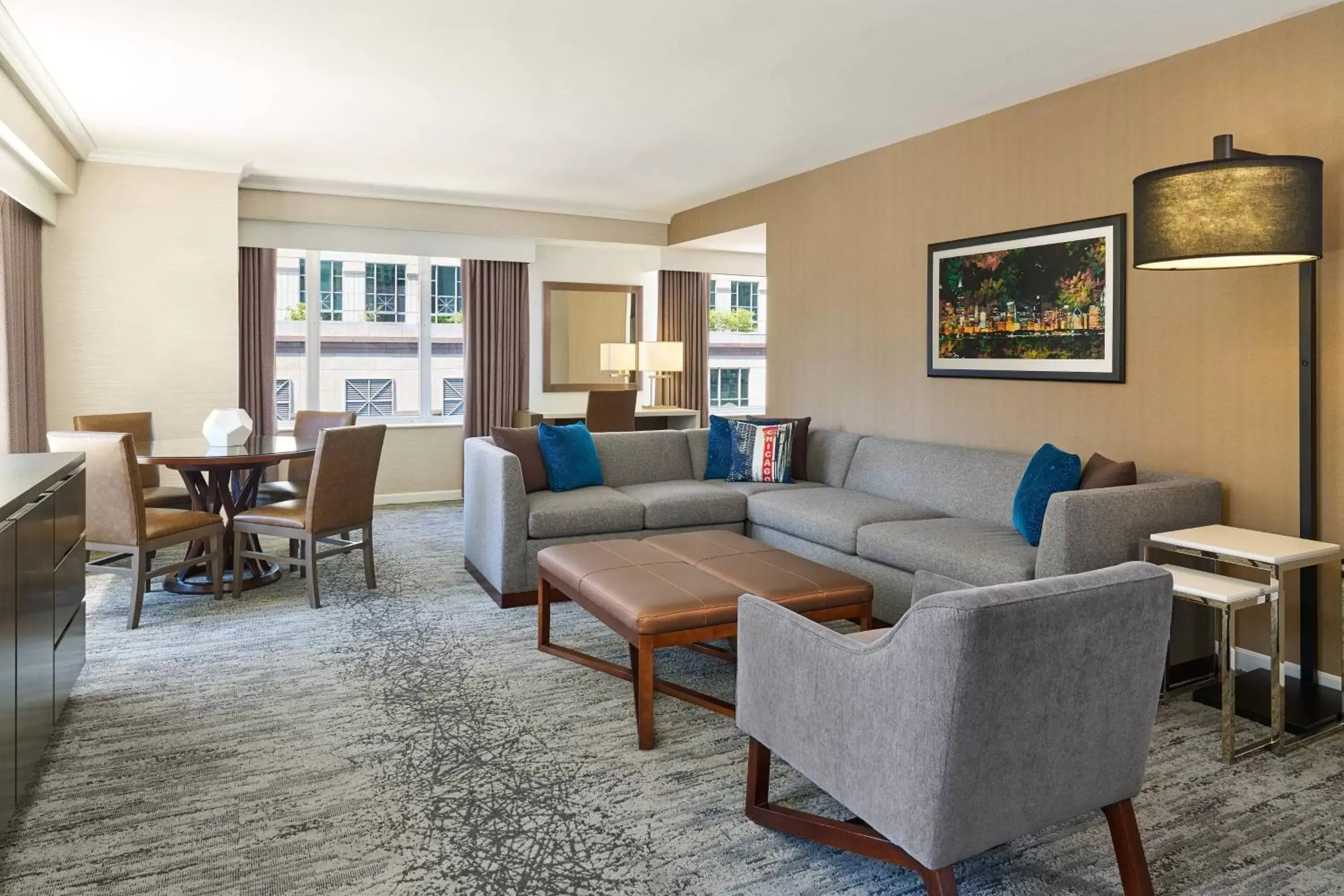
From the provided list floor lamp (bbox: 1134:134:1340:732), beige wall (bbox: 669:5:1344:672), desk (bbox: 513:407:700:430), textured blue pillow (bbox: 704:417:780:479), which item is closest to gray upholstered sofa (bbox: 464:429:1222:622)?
textured blue pillow (bbox: 704:417:780:479)

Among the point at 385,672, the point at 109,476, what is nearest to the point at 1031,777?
the point at 385,672

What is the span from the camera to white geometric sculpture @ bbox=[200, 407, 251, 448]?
4.70m

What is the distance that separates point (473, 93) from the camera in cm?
438

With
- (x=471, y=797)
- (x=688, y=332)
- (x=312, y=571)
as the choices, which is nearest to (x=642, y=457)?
(x=312, y=571)

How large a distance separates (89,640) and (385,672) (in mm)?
1388

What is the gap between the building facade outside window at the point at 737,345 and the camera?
9180 mm

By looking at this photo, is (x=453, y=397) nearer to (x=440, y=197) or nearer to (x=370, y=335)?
(x=370, y=335)

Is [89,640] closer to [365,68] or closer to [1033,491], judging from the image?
[365,68]

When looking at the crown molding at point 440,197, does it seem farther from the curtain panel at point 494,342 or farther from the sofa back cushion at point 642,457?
the sofa back cushion at point 642,457

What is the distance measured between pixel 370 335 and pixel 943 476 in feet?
16.7

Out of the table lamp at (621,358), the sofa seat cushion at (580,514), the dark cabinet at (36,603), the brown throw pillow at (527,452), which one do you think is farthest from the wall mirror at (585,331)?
the dark cabinet at (36,603)

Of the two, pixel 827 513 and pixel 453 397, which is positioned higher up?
pixel 453 397

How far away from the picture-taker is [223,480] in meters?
4.67

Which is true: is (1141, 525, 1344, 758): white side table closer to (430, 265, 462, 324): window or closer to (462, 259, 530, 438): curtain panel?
(462, 259, 530, 438): curtain panel
